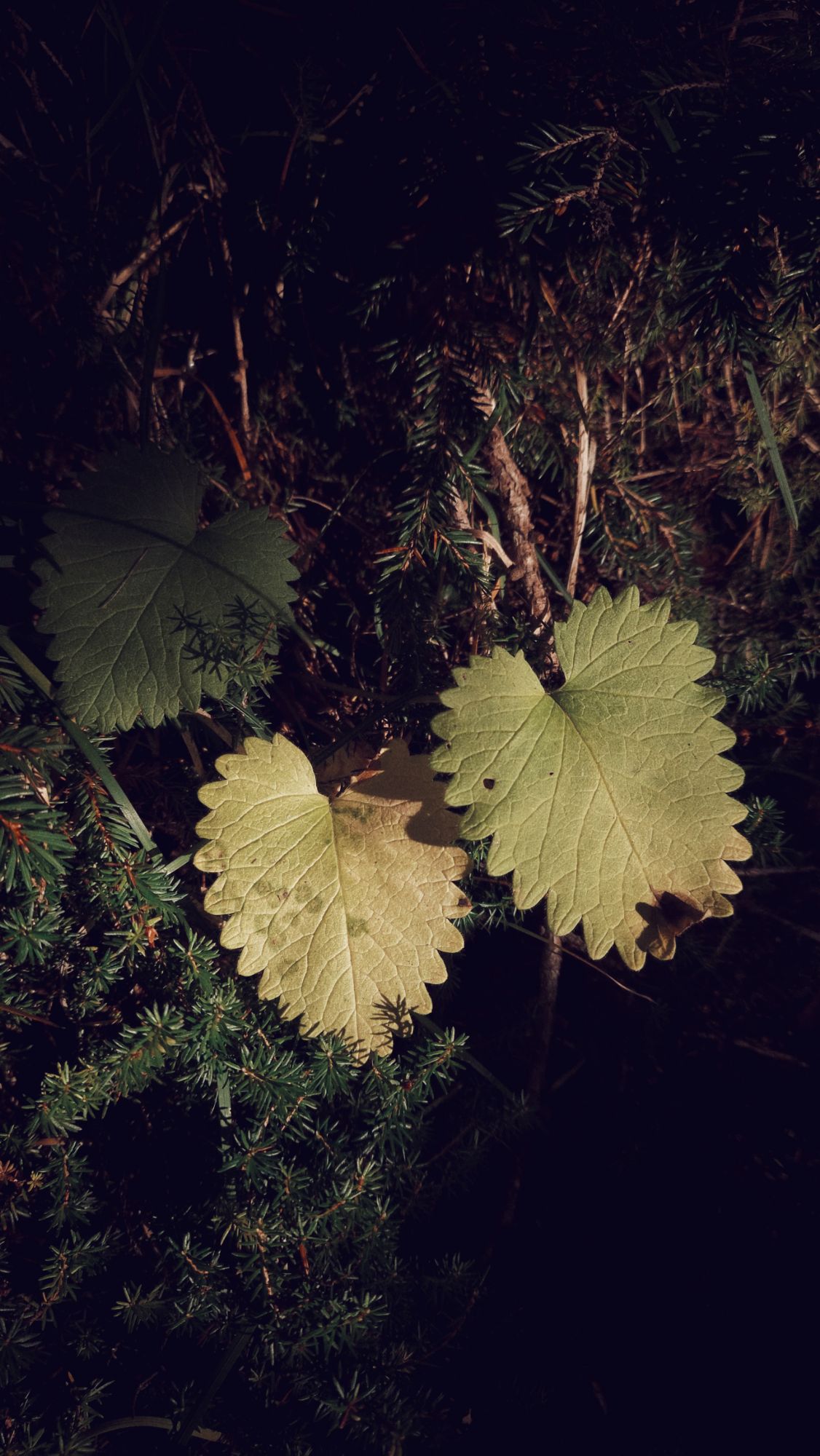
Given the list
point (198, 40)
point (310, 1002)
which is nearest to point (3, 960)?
point (310, 1002)

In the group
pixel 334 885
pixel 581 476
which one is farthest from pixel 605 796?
pixel 581 476

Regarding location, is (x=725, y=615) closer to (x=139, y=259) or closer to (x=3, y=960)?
(x=139, y=259)

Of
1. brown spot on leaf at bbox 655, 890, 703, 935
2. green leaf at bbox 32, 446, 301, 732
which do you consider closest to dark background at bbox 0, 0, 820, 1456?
green leaf at bbox 32, 446, 301, 732

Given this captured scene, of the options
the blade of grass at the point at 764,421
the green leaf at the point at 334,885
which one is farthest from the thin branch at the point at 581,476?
the green leaf at the point at 334,885

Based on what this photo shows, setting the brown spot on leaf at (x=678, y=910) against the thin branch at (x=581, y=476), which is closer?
the brown spot on leaf at (x=678, y=910)

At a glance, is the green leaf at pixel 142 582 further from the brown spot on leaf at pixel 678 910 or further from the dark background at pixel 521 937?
the brown spot on leaf at pixel 678 910

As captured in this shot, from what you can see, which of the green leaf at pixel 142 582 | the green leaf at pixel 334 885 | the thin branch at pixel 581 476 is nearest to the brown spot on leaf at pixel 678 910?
the green leaf at pixel 334 885

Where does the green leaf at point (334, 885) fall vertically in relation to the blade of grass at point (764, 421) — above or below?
below

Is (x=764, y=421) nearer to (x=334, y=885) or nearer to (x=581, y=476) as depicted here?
(x=581, y=476)
